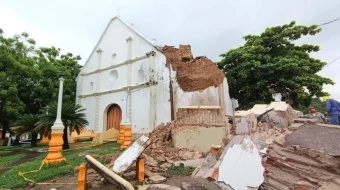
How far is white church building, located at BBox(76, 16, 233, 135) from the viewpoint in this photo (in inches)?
532

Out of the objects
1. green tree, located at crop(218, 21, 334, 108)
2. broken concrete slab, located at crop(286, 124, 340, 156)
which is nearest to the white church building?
green tree, located at crop(218, 21, 334, 108)

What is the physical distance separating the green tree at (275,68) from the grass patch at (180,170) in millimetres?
9018

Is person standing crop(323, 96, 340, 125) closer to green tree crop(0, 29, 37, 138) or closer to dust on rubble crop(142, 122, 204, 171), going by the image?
dust on rubble crop(142, 122, 204, 171)

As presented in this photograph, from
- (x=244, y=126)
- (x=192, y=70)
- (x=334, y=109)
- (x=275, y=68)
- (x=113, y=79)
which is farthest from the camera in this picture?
(x=113, y=79)

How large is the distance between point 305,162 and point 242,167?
3.70 feet

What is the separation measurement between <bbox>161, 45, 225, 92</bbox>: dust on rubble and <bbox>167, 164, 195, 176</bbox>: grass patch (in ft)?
25.0

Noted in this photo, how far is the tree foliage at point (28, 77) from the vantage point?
14.5m

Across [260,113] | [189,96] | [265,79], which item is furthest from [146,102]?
[260,113]

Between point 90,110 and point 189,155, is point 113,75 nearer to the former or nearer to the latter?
point 90,110

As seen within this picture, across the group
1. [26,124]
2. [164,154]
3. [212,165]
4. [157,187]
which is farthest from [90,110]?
[157,187]

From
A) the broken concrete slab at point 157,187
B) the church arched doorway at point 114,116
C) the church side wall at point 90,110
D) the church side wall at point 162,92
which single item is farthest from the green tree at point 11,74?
the broken concrete slab at point 157,187

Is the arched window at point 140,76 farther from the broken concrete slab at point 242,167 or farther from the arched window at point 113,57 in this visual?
the broken concrete slab at point 242,167

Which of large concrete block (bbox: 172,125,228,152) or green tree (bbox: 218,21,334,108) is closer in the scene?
large concrete block (bbox: 172,125,228,152)

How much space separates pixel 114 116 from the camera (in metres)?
16.9
